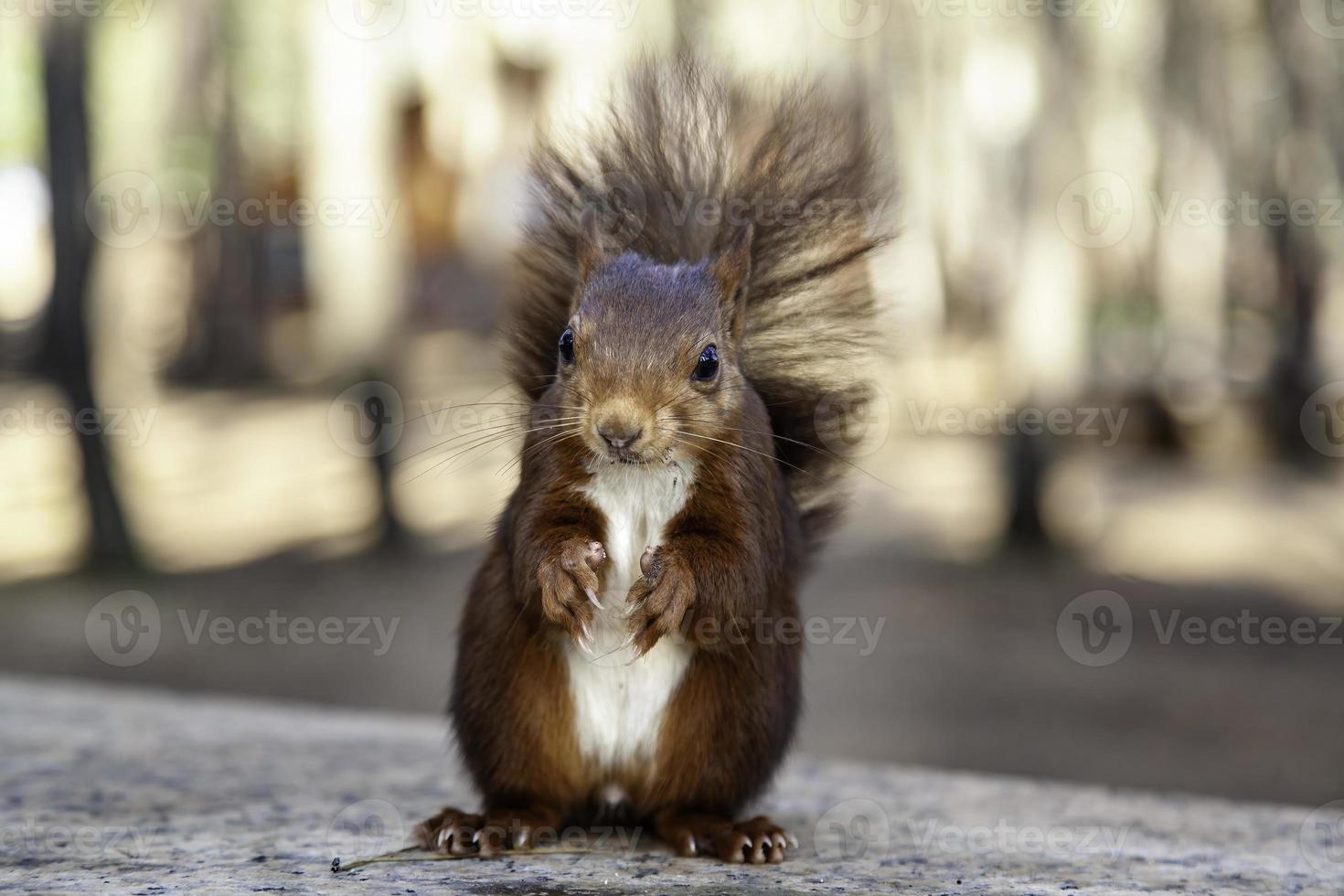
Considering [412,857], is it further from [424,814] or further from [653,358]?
[653,358]

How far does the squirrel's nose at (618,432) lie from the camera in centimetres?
228

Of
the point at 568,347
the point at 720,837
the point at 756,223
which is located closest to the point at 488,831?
the point at 720,837

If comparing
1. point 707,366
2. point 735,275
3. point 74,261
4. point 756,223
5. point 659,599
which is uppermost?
point 74,261

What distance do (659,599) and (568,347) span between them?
1.53 feet

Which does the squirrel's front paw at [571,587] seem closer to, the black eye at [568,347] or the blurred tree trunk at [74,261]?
the black eye at [568,347]

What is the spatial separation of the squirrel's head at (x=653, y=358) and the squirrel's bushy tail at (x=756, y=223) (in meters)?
0.20

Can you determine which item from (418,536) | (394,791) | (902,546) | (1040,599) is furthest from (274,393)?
(394,791)

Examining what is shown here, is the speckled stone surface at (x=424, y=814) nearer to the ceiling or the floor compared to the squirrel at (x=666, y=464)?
nearer to the floor

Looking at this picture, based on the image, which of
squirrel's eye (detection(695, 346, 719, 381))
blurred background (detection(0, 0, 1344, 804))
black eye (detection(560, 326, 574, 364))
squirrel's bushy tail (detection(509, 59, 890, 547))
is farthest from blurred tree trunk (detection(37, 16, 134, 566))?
squirrel's eye (detection(695, 346, 719, 381))

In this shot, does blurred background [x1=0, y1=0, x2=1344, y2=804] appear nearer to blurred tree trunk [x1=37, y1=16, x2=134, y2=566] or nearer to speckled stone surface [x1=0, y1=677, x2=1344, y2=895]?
blurred tree trunk [x1=37, y1=16, x2=134, y2=566]

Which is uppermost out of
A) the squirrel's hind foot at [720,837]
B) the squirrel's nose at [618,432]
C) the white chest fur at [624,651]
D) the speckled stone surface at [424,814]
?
the squirrel's nose at [618,432]

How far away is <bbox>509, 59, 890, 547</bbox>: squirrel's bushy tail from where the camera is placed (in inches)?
110

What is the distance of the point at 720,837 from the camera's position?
2564 mm

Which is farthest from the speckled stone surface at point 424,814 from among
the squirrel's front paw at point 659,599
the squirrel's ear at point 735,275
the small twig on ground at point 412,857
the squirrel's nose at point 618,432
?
the squirrel's ear at point 735,275
